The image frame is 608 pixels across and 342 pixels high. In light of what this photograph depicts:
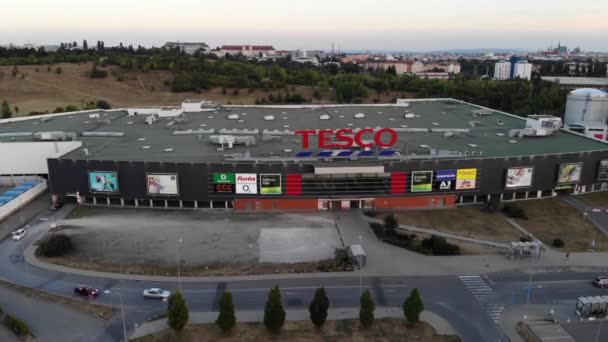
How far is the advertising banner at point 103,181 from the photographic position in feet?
223

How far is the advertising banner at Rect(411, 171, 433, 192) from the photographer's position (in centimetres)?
6812

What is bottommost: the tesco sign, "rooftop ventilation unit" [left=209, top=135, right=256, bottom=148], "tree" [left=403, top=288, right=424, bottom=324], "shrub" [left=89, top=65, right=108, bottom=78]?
"tree" [left=403, top=288, right=424, bottom=324]

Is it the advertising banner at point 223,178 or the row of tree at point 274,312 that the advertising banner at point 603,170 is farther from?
the advertising banner at point 223,178

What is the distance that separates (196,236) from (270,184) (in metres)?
13.8

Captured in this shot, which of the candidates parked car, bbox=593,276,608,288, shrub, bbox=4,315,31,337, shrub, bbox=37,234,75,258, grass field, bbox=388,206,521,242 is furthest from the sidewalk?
grass field, bbox=388,206,521,242

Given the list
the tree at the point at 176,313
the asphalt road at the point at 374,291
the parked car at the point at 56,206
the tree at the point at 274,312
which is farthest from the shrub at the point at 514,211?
the parked car at the point at 56,206

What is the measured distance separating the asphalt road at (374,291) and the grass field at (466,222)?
10552mm

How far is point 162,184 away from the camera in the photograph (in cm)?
6775

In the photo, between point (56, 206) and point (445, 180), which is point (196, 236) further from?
point (445, 180)

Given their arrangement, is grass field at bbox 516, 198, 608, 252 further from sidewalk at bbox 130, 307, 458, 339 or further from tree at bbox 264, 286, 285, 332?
tree at bbox 264, 286, 285, 332

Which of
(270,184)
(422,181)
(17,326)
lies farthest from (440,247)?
(17,326)

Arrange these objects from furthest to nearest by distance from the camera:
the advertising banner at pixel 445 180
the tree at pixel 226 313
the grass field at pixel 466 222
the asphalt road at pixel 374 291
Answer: the advertising banner at pixel 445 180, the grass field at pixel 466 222, the asphalt road at pixel 374 291, the tree at pixel 226 313

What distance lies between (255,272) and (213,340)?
12.1 meters

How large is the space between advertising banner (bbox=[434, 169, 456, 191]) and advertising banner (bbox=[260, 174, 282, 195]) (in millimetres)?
23460
